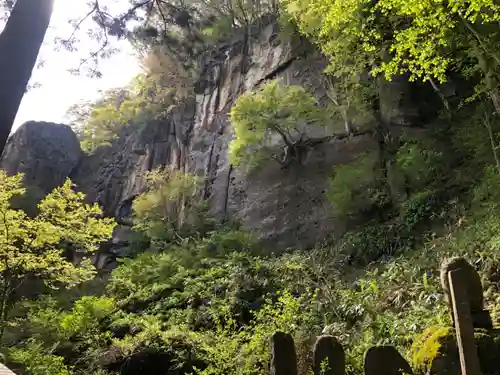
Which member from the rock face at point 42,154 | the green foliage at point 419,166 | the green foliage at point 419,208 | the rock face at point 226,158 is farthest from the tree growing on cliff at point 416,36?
the rock face at point 42,154

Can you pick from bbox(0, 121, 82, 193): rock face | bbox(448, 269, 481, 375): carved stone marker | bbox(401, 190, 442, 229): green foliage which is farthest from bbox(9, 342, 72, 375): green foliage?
bbox(0, 121, 82, 193): rock face

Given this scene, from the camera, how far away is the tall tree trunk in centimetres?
286

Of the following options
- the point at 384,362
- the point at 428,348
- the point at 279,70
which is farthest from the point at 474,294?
the point at 279,70

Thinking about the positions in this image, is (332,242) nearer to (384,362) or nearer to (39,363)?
(39,363)

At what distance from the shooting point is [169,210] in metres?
16.4

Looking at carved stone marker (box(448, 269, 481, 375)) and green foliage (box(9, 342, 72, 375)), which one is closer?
carved stone marker (box(448, 269, 481, 375))

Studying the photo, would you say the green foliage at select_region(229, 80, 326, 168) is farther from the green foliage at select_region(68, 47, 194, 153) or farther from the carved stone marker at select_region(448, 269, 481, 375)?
the carved stone marker at select_region(448, 269, 481, 375)

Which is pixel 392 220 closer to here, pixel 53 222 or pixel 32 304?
pixel 53 222

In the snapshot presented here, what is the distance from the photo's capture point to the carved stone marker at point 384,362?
4141 mm

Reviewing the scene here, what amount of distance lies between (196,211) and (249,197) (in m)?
2.05

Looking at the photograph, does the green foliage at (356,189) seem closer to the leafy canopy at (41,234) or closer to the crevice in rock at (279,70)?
the leafy canopy at (41,234)

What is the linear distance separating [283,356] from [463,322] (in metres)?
1.74

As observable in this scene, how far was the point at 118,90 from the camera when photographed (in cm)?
2570

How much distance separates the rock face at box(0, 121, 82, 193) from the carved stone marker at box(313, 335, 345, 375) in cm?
1912
